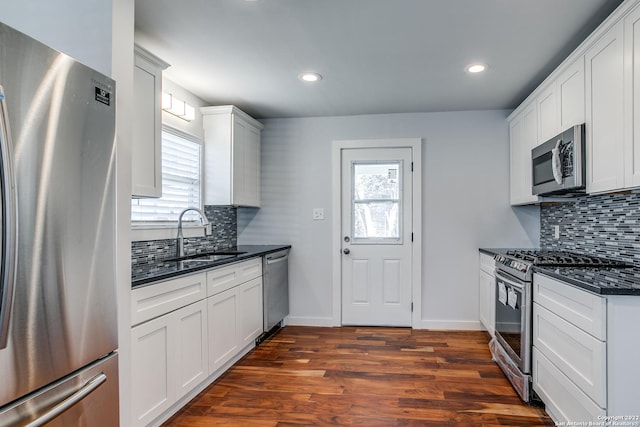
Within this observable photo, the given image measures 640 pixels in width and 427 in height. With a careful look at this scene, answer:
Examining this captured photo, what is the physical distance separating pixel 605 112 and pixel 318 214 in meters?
2.81

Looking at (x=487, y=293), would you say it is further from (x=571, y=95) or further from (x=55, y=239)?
(x=55, y=239)

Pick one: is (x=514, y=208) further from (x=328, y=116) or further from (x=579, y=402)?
(x=579, y=402)

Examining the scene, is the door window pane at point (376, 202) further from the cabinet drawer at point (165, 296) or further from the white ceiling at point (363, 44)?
the cabinet drawer at point (165, 296)

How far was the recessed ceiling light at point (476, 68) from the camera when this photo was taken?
299 centimetres

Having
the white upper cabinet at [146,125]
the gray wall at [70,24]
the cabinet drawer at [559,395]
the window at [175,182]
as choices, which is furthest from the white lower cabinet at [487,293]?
the gray wall at [70,24]

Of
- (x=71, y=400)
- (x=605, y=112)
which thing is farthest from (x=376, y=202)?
(x=71, y=400)

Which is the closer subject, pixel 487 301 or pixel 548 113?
pixel 548 113

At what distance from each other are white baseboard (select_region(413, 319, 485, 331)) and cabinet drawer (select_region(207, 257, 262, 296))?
6.12ft

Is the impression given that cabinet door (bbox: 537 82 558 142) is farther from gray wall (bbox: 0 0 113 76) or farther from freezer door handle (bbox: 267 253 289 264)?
gray wall (bbox: 0 0 113 76)

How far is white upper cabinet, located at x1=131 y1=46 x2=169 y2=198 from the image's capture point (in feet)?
7.89

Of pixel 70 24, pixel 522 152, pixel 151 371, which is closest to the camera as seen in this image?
pixel 70 24

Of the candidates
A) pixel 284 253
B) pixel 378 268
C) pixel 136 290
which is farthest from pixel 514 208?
pixel 136 290

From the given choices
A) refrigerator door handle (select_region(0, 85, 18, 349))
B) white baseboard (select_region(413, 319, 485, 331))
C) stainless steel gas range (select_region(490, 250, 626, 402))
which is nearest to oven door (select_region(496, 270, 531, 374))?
stainless steel gas range (select_region(490, 250, 626, 402))

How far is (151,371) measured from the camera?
2105 mm
